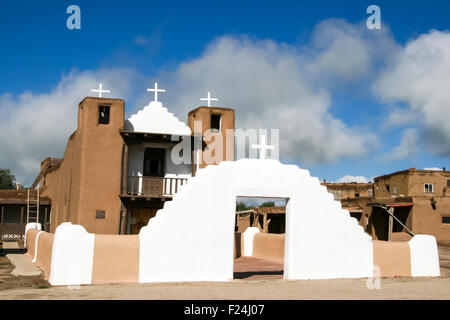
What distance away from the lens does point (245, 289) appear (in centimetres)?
1135

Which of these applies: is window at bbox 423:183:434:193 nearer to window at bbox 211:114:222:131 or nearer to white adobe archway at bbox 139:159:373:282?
window at bbox 211:114:222:131

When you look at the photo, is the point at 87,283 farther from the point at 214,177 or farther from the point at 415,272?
the point at 415,272

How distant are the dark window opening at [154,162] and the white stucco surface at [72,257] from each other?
10.9 m

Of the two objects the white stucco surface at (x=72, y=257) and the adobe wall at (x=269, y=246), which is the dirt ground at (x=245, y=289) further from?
the adobe wall at (x=269, y=246)

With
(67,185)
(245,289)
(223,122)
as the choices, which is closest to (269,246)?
(223,122)

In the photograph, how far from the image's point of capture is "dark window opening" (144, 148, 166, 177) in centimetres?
2266

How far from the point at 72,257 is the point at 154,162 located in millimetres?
11413

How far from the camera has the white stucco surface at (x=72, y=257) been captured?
11.5 metres

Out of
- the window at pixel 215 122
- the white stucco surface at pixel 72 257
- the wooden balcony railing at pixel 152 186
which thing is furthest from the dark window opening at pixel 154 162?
the white stucco surface at pixel 72 257

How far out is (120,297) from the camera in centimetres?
983

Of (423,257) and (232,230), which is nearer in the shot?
(232,230)

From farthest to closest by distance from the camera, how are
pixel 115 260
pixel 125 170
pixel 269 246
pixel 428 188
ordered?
pixel 428 188
pixel 125 170
pixel 269 246
pixel 115 260

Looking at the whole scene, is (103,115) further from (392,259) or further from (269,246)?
→ (392,259)

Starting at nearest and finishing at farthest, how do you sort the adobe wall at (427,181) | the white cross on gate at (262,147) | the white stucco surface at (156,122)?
the white cross on gate at (262,147)
the white stucco surface at (156,122)
the adobe wall at (427,181)
